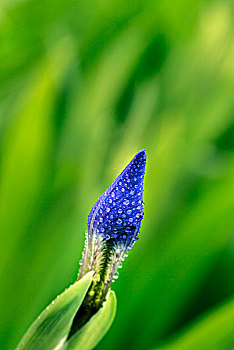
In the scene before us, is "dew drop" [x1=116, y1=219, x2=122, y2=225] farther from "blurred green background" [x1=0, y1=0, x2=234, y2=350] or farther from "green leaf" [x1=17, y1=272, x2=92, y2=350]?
"blurred green background" [x1=0, y1=0, x2=234, y2=350]

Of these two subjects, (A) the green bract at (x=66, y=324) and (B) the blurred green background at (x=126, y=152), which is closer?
(A) the green bract at (x=66, y=324)

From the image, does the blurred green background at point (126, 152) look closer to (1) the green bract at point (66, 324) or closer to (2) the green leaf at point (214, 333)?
(2) the green leaf at point (214, 333)

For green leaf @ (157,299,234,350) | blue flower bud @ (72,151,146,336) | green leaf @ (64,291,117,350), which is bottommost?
green leaf @ (157,299,234,350)

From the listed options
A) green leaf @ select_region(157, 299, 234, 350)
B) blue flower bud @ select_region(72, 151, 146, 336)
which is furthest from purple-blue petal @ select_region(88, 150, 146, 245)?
green leaf @ select_region(157, 299, 234, 350)

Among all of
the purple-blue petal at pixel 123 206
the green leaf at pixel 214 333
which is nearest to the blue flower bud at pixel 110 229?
the purple-blue petal at pixel 123 206

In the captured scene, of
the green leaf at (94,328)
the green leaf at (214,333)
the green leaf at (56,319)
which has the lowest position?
the green leaf at (214,333)

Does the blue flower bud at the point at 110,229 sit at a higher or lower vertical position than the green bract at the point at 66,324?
higher
